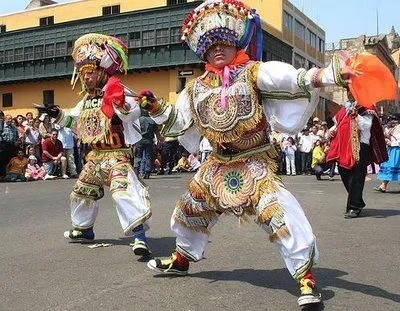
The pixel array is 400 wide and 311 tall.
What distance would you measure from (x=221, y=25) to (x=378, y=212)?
203 inches

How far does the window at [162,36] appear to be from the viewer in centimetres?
3422

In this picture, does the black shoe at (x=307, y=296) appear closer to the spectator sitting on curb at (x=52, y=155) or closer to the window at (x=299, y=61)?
the spectator sitting on curb at (x=52, y=155)

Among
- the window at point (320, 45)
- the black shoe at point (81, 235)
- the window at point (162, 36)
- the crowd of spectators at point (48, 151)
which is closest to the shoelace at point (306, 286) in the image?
the black shoe at point (81, 235)

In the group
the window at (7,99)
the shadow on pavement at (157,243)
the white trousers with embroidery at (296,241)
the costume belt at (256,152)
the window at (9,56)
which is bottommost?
the shadow on pavement at (157,243)

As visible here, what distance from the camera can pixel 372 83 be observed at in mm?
3391

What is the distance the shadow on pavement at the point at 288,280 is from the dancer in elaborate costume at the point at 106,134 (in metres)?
0.92

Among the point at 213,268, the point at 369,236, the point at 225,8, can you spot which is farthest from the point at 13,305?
the point at 369,236

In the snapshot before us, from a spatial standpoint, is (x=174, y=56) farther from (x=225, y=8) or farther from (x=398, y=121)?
(x=225, y=8)

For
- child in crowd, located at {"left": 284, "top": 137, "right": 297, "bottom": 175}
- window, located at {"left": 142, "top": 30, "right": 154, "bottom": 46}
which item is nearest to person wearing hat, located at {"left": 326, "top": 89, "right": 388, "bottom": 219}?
child in crowd, located at {"left": 284, "top": 137, "right": 297, "bottom": 175}

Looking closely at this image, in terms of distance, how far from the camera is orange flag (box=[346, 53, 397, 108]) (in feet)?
11.1

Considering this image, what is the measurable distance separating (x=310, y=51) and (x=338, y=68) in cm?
4686

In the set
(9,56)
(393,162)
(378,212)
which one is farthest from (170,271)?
(9,56)

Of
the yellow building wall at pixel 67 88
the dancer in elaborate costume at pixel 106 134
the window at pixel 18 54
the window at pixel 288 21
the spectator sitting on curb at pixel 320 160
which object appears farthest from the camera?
the window at pixel 288 21

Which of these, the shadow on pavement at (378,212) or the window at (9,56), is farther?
the window at (9,56)
